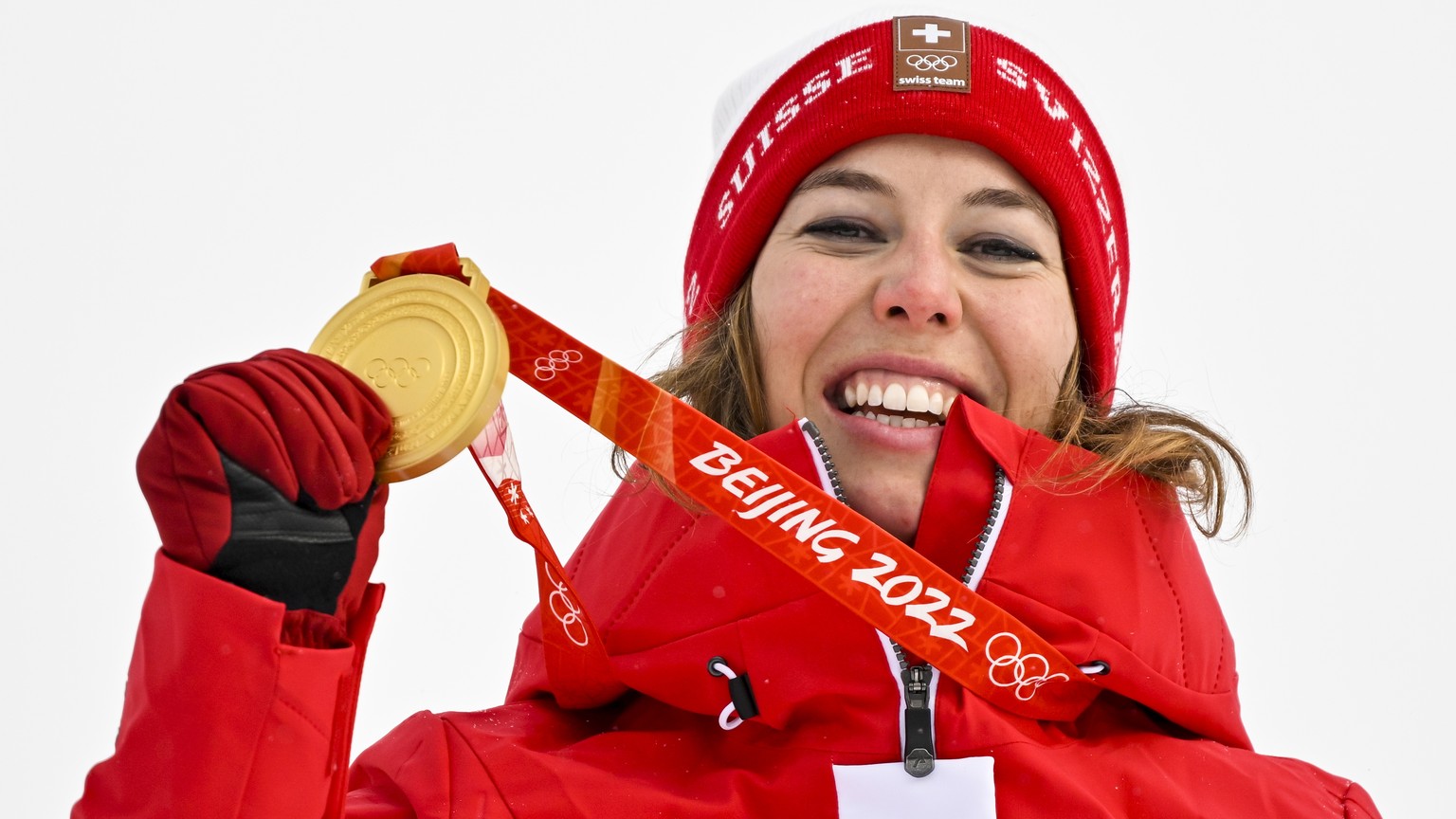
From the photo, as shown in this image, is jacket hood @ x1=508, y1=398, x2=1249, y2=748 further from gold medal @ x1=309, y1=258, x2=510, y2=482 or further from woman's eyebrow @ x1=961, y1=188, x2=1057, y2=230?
gold medal @ x1=309, y1=258, x2=510, y2=482

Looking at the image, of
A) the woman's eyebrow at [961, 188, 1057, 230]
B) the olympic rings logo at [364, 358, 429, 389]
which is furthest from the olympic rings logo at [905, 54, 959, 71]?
the olympic rings logo at [364, 358, 429, 389]

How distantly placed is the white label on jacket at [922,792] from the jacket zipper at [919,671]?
0.02 m

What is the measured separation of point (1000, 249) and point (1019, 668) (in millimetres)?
678

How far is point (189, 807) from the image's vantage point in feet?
4.79

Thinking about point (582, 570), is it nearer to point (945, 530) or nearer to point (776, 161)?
point (945, 530)

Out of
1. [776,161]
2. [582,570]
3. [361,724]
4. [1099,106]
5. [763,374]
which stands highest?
[1099,106]

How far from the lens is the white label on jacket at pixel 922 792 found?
188cm

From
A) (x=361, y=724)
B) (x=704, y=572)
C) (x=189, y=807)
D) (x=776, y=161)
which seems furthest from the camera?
(x=361, y=724)

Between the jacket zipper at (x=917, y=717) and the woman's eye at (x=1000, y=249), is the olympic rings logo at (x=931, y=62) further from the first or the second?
the jacket zipper at (x=917, y=717)

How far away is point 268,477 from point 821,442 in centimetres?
83

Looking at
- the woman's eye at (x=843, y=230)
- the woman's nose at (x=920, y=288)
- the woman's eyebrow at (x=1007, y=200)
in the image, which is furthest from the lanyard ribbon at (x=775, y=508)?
the woman's eyebrow at (x=1007, y=200)

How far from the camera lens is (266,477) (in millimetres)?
1469

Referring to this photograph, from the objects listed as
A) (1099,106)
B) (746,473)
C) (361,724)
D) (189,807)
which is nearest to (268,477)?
(189,807)

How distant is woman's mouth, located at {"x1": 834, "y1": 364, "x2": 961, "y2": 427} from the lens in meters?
2.16
